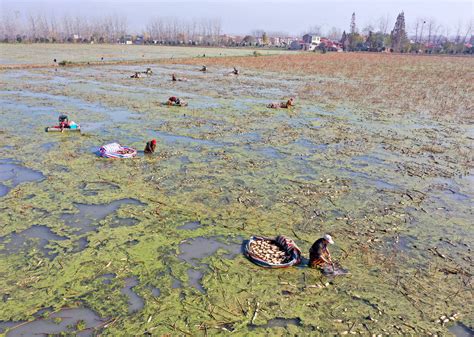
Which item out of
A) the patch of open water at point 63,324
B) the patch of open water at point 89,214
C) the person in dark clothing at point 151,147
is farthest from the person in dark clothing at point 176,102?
the patch of open water at point 63,324

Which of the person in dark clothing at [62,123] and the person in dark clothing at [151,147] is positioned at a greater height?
the person in dark clothing at [62,123]

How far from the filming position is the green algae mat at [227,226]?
5.80 m

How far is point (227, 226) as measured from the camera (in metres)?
8.35

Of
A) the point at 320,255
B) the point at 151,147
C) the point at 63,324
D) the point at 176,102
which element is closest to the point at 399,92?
the point at 176,102

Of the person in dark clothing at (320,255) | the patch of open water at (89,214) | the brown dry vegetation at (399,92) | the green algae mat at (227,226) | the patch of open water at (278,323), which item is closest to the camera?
the patch of open water at (278,323)

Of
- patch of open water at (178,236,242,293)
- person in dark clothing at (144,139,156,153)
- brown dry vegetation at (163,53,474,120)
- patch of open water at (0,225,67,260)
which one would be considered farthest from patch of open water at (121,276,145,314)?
brown dry vegetation at (163,53,474,120)

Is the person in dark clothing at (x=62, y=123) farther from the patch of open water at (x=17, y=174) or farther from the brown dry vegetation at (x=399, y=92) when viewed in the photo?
the brown dry vegetation at (x=399, y=92)

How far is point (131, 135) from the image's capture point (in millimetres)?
14820

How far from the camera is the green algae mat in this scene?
5.80 metres

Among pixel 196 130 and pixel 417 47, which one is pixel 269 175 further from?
pixel 417 47

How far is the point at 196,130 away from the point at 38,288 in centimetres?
1050

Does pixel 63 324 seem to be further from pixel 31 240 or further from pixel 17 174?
pixel 17 174

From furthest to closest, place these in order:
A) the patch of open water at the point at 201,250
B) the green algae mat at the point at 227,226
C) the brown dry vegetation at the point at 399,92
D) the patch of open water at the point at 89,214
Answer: the brown dry vegetation at the point at 399,92
the patch of open water at the point at 89,214
the patch of open water at the point at 201,250
the green algae mat at the point at 227,226

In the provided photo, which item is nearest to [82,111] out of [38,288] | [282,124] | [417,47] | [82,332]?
[282,124]
